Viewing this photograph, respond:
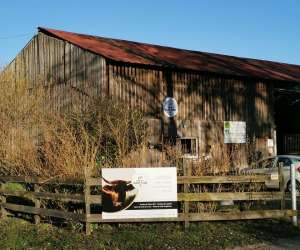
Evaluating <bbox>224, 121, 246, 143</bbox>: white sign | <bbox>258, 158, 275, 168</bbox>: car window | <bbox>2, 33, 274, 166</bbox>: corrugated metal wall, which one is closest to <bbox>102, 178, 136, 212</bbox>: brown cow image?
<bbox>258, 158, 275, 168</bbox>: car window

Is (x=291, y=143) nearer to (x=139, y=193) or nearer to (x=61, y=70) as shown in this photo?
(x=61, y=70)

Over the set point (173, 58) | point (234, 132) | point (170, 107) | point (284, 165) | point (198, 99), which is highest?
point (173, 58)

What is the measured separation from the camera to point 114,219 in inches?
406

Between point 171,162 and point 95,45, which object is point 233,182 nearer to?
point 171,162

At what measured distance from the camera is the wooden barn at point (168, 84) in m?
23.7

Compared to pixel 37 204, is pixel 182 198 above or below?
above

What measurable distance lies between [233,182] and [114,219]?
103 inches

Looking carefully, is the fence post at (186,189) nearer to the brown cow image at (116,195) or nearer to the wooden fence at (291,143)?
the brown cow image at (116,195)

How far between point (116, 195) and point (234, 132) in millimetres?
17968

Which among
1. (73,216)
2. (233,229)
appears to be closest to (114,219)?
(73,216)

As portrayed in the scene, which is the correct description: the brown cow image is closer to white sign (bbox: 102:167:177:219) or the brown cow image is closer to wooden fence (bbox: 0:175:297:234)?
Answer: white sign (bbox: 102:167:177:219)

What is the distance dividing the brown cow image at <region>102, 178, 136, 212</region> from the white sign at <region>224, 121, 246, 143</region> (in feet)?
56.8

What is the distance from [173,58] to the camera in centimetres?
2705

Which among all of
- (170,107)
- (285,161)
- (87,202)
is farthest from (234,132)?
(87,202)
